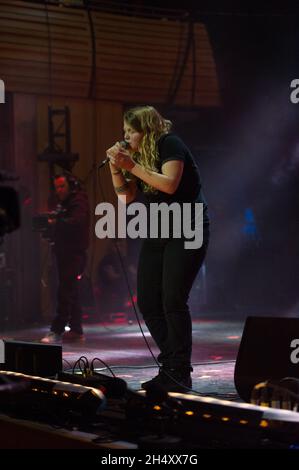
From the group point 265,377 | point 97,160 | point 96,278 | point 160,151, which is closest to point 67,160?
point 97,160

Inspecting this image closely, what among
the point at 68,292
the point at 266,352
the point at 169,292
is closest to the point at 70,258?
the point at 68,292

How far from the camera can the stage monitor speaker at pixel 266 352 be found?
4020mm

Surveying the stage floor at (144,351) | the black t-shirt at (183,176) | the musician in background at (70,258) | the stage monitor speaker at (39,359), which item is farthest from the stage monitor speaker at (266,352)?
the musician in background at (70,258)

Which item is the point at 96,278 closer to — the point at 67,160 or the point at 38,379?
the point at 67,160

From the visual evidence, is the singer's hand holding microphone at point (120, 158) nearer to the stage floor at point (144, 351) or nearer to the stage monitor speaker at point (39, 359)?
the stage monitor speaker at point (39, 359)

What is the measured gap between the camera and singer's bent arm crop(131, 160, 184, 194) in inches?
178

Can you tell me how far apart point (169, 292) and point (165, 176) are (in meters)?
0.63

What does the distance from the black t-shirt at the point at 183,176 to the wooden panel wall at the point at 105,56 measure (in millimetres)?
6549

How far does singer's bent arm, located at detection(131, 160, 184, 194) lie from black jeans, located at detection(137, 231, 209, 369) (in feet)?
1.02

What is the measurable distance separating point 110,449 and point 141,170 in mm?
1766

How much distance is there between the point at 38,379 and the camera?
4.23m

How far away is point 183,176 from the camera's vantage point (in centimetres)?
470
